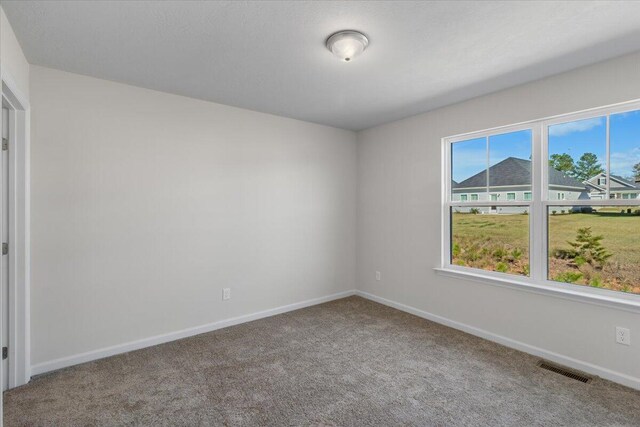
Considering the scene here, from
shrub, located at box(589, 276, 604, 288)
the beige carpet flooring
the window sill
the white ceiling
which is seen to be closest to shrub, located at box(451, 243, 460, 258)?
the window sill

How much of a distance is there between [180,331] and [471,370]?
266 centimetres

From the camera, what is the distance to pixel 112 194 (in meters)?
2.82

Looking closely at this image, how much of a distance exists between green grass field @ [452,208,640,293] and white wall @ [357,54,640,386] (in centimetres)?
23

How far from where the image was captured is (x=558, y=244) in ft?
9.27


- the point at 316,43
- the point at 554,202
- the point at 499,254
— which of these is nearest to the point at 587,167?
the point at 554,202

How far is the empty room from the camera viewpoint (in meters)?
2.03

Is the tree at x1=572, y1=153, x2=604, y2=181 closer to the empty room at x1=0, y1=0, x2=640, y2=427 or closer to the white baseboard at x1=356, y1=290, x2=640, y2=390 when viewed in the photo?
the empty room at x1=0, y1=0, x2=640, y2=427

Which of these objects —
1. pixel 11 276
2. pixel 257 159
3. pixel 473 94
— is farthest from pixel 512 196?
pixel 11 276

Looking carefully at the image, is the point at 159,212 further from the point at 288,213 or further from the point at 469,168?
the point at 469,168

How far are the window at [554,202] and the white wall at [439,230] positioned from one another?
157 mm

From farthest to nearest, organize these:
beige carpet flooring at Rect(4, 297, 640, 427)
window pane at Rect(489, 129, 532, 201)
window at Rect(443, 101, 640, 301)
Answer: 1. window pane at Rect(489, 129, 532, 201)
2. window at Rect(443, 101, 640, 301)
3. beige carpet flooring at Rect(4, 297, 640, 427)

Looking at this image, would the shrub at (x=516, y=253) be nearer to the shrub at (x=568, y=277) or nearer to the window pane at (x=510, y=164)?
the shrub at (x=568, y=277)

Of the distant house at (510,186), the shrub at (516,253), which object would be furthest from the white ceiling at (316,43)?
the shrub at (516,253)

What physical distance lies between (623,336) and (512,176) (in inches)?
59.8
